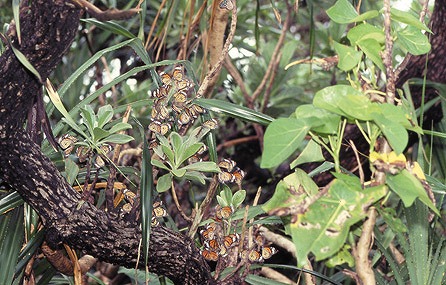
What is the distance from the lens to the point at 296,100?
5.56ft

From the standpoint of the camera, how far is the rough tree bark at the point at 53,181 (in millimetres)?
636

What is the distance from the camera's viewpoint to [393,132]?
533mm

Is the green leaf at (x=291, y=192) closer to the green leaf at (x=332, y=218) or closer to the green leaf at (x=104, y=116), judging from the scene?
the green leaf at (x=332, y=218)

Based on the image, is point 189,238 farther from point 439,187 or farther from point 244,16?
point 244,16

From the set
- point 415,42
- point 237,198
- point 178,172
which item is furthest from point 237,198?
point 415,42

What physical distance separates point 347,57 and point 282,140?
101mm

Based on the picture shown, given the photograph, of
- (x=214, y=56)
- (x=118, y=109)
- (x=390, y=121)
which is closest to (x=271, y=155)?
(x=390, y=121)

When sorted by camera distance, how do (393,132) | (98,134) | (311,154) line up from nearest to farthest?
(393,132), (311,154), (98,134)

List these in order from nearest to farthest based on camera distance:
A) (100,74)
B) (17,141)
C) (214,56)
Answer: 1. (17,141)
2. (214,56)
3. (100,74)

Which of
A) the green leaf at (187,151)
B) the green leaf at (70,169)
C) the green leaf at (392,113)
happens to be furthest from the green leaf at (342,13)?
the green leaf at (70,169)

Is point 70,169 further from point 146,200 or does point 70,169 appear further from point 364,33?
point 364,33

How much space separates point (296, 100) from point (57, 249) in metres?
0.94

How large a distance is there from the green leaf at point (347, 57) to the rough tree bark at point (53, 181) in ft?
0.81

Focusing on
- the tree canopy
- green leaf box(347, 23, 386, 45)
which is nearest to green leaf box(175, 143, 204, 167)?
the tree canopy
